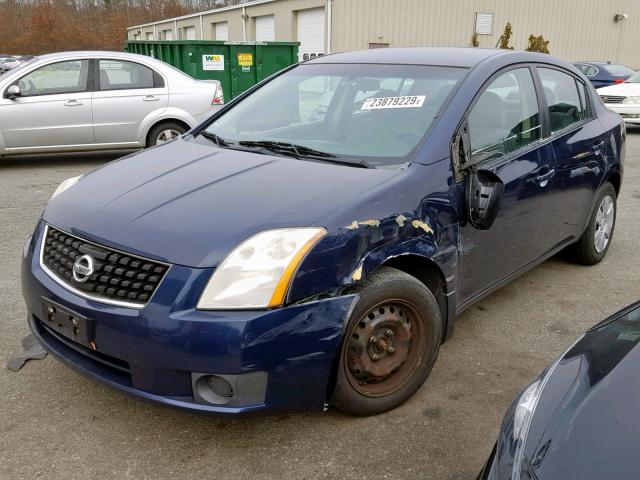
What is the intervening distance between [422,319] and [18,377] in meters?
1.97

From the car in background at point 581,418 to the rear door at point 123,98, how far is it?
7462mm

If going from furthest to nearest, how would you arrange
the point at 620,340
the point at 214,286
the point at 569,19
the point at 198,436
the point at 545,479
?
the point at 569,19 → the point at 198,436 → the point at 214,286 → the point at 620,340 → the point at 545,479

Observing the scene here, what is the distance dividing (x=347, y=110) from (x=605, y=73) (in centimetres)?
1640

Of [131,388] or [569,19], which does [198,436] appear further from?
[569,19]

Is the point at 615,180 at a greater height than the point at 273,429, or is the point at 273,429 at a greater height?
the point at 615,180

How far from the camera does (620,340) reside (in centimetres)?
189

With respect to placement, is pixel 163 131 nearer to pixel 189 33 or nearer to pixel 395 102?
pixel 395 102

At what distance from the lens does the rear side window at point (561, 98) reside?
387 centimetres

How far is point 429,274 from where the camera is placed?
288 centimetres

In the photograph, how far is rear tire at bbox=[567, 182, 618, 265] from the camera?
4.48m

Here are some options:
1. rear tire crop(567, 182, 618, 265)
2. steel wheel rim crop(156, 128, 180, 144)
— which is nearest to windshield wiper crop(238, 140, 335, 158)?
rear tire crop(567, 182, 618, 265)

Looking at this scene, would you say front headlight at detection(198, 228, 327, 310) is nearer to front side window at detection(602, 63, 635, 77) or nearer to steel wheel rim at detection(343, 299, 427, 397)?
steel wheel rim at detection(343, 299, 427, 397)

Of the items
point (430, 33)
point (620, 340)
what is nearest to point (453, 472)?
point (620, 340)

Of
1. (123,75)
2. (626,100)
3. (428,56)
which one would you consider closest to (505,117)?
(428,56)
